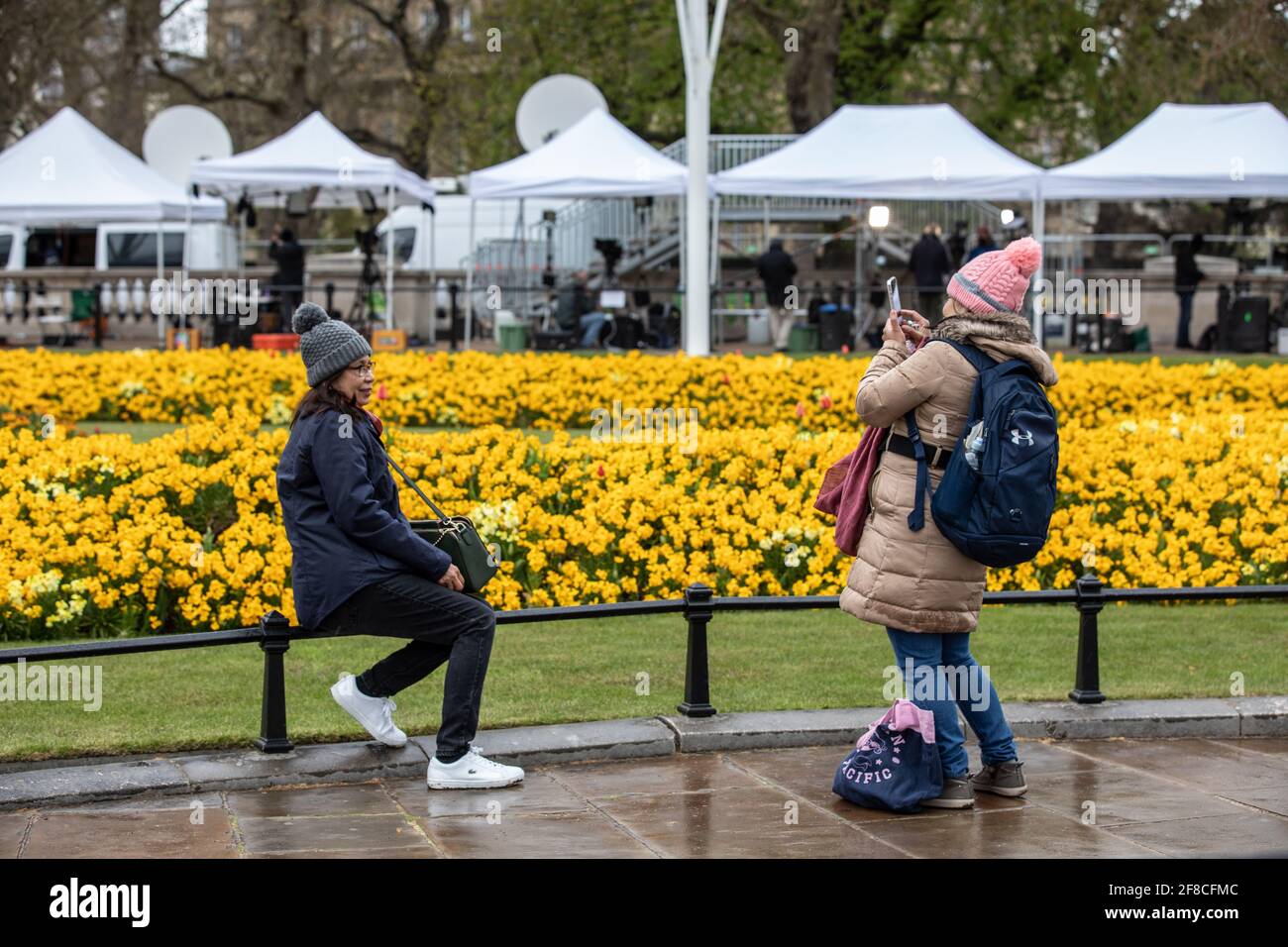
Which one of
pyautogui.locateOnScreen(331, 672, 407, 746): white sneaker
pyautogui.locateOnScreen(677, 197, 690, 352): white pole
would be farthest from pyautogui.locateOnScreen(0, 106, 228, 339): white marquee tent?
pyautogui.locateOnScreen(331, 672, 407, 746): white sneaker

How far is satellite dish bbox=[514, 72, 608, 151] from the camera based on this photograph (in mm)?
27750

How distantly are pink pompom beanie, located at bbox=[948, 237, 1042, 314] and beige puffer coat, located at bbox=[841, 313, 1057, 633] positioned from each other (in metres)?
0.05

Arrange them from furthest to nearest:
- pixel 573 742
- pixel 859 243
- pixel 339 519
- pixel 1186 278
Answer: pixel 859 243
pixel 1186 278
pixel 573 742
pixel 339 519

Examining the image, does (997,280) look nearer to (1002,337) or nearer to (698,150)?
(1002,337)

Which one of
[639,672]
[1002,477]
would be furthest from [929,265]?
[1002,477]

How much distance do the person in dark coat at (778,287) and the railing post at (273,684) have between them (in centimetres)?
1837

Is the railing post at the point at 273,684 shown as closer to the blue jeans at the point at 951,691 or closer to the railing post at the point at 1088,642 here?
the blue jeans at the point at 951,691

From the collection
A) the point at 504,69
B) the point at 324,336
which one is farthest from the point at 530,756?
the point at 504,69

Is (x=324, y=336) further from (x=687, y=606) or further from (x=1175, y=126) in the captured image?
(x=1175, y=126)

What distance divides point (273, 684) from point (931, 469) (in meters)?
2.57

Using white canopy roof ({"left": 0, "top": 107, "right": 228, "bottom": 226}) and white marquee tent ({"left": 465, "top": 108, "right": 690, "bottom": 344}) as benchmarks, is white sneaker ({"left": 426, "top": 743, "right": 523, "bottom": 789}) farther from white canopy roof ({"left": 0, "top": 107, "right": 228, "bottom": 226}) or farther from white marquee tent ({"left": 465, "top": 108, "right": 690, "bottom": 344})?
white canopy roof ({"left": 0, "top": 107, "right": 228, "bottom": 226})

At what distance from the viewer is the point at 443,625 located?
6324 mm

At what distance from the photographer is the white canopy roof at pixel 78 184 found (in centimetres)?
2402

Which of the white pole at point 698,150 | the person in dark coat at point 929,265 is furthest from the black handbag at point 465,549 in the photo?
the person in dark coat at point 929,265
